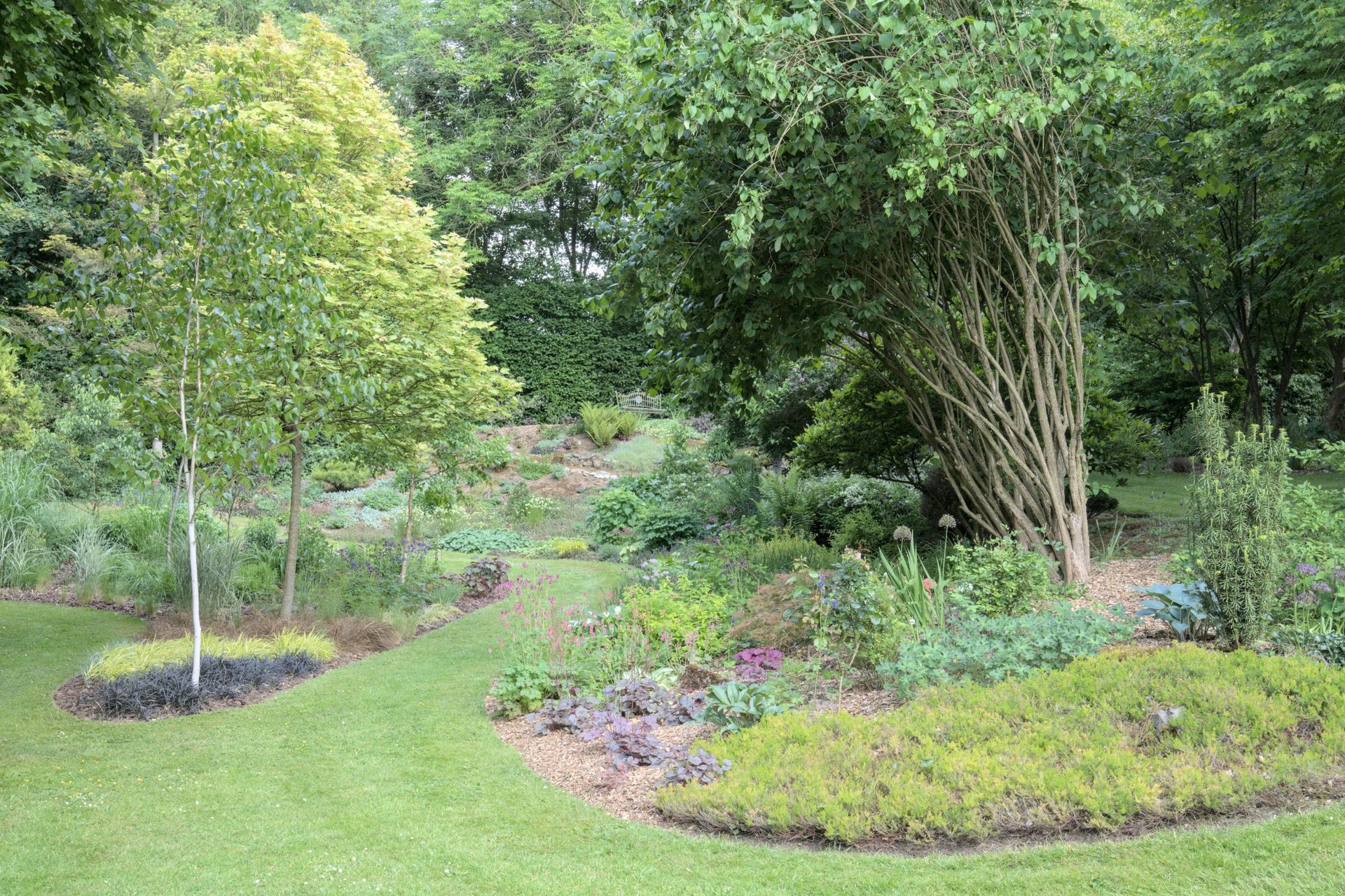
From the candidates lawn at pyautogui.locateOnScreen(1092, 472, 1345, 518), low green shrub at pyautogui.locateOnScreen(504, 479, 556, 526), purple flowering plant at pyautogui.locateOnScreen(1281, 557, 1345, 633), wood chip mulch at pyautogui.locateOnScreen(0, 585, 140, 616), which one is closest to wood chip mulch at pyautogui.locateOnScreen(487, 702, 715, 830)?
purple flowering plant at pyautogui.locateOnScreen(1281, 557, 1345, 633)

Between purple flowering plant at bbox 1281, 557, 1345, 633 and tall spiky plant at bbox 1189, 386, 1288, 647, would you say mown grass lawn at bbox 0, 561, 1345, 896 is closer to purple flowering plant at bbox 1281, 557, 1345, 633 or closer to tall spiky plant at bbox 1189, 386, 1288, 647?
tall spiky plant at bbox 1189, 386, 1288, 647

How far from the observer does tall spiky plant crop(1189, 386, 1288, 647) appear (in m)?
4.96

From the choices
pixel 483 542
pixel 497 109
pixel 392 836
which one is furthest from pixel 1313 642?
pixel 497 109

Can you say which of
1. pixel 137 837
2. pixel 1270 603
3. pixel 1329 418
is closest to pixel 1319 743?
pixel 1270 603

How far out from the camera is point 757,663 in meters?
6.06

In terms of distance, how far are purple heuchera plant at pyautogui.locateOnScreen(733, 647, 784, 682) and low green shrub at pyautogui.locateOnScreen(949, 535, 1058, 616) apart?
134 cm

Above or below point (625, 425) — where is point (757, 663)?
below

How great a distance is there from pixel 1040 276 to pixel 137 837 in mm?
7440

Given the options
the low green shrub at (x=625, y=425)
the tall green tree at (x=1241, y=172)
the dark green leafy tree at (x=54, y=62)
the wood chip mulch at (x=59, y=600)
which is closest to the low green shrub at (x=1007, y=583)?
the tall green tree at (x=1241, y=172)

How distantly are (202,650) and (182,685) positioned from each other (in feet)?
2.64

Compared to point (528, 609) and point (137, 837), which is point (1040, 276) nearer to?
point (528, 609)

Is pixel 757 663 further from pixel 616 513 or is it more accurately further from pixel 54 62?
pixel 616 513

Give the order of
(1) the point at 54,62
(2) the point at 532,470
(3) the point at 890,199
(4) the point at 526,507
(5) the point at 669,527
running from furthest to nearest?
(2) the point at 532,470
(4) the point at 526,507
(5) the point at 669,527
(1) the point at 54,62
(3) the point at 890,199

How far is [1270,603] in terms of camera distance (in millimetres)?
4988
